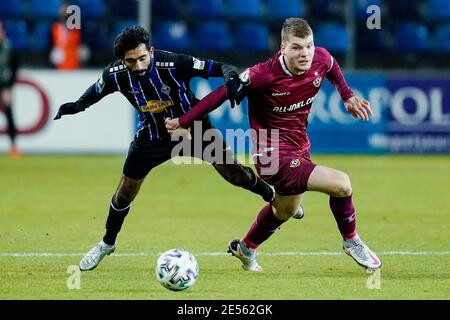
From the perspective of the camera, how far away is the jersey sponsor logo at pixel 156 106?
8211mm

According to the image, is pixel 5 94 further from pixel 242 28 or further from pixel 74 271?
pixel 74 271

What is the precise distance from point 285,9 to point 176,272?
13.3 meters

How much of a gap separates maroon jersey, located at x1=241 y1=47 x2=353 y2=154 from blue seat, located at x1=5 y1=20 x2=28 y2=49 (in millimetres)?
11747

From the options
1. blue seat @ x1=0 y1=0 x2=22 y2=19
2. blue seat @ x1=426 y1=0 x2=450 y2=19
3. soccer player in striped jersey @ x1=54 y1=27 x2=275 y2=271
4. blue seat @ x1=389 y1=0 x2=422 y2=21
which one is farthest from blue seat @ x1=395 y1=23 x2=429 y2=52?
soccer player in striped jersey @ x1=54 y1=27 x2=275 y2=271

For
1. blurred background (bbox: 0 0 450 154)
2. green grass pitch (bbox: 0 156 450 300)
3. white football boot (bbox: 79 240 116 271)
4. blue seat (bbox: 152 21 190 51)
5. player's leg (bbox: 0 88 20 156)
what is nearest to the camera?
green grass pitch (bbox: 0 156 450 300)

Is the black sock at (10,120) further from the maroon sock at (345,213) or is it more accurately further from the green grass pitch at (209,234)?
the maroon sock at (345,213)

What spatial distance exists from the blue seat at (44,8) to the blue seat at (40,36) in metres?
0.19

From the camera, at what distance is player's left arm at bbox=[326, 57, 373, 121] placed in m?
7.82

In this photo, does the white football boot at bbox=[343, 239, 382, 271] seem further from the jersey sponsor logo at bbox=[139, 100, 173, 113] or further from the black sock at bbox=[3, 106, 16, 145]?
the black sock at bbox=[3, 106, 16, 145]

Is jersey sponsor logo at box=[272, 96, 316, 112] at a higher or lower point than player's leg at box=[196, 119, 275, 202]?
higher

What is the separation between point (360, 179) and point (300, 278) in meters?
7.77

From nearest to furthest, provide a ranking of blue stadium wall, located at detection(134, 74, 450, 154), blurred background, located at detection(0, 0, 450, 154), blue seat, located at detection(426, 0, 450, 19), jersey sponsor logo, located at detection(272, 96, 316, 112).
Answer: jersey sponsor logo, located at detection(272, 96, 316, 112), blurred background, located at detection(0, 0, 450, 154), blue stadium wall, located at detection(134, 74, 450, 154), blue seat, located at detection(426, 0, 450, 19)

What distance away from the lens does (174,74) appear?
8.13 m
